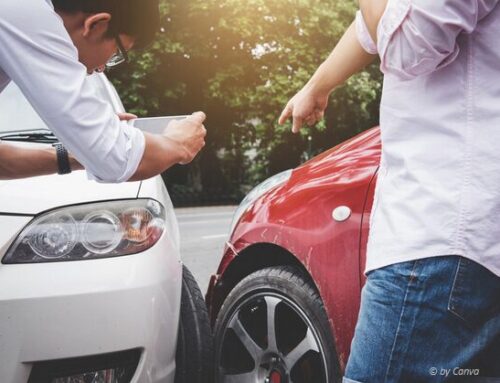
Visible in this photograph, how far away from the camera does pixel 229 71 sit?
23.6 meters

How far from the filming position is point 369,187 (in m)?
2.04

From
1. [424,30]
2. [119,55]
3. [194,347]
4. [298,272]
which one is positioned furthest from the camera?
[194,347]

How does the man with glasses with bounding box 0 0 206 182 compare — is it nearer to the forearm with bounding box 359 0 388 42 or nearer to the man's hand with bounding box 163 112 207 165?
the man's hand with bounding box 163 112 207 165

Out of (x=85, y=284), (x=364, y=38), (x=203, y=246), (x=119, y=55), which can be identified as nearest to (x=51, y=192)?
(x=85, y=284)

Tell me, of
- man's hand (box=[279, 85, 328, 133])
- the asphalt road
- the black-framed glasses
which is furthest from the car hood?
the asphalt road

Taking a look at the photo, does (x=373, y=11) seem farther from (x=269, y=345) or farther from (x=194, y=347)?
(x=194, y=347)

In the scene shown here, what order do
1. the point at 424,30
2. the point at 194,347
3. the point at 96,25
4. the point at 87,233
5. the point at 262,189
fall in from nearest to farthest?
the point at 424,30
the point at 96,25
the point at 87,233
the point at 194,347
the point at 262,189

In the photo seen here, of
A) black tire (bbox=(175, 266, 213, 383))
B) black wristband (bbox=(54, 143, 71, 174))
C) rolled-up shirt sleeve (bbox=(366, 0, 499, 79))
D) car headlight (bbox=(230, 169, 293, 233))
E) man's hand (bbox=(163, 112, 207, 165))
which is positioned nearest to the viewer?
rolled-up shirt sleeve (bbox=(366, 0, 499, 79))

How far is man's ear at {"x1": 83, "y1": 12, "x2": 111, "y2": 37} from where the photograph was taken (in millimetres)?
1660

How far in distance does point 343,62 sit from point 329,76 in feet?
0.24

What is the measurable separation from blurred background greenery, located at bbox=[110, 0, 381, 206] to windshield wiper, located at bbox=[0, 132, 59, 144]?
19701 mm

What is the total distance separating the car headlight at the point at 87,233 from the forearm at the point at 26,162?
0.17 m

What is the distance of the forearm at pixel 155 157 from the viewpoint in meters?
1.61

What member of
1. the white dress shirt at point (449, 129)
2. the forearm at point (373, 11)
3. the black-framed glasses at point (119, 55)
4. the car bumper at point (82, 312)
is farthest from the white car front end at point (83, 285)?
the forearm at point (373, 11)
